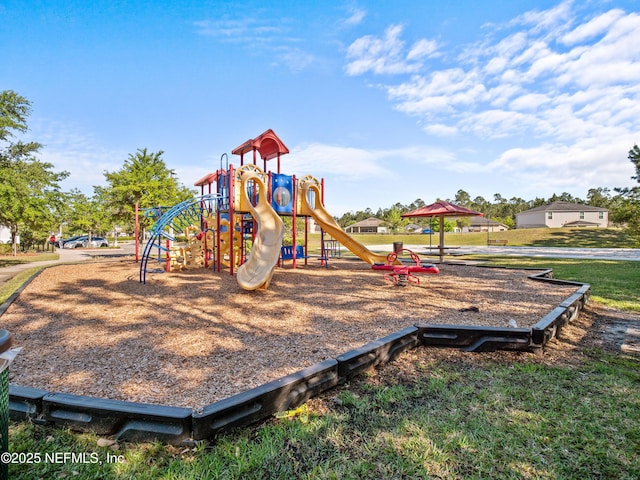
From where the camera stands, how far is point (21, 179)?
13.0 metres

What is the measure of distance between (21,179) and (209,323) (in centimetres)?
1316

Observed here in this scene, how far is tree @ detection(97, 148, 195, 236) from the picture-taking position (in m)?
20.9

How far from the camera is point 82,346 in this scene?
→ 427 cm

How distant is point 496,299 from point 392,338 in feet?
13.9

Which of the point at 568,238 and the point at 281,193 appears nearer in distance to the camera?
the point at 281,193

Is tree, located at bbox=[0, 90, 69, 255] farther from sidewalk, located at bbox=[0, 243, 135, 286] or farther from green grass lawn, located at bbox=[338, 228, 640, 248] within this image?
green grass lawn, located at bbox=[338, 228, 640, 248]

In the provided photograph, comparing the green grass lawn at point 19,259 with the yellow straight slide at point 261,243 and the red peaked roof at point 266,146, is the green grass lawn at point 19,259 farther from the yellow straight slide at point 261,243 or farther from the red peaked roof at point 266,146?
the yellow straight slide at point 261,243

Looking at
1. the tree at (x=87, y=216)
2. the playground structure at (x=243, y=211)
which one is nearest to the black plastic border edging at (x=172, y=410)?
the playground structure at (x=243, y=211)

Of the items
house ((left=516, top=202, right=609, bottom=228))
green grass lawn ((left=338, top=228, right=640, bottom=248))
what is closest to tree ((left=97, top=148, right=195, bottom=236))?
green grass lawn ((left=338, top=228, right=640, bottom=248))

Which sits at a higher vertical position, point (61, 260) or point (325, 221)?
point (325, 221)

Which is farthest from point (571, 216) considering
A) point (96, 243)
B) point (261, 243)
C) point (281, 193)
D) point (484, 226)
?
point (96, 243)

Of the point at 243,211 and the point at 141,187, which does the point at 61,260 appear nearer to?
the point at 141,187

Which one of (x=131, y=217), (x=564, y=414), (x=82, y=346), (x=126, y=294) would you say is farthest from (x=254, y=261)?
(x=131, y=217)

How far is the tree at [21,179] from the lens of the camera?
12.6 m
